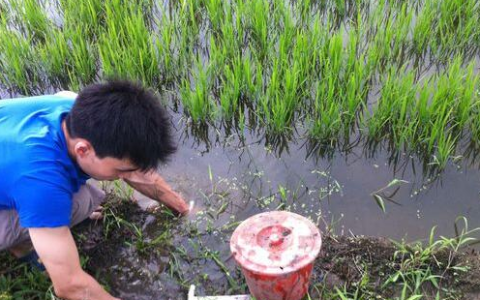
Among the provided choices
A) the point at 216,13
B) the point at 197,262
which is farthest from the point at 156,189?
the point at 216,13

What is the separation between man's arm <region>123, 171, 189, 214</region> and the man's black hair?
58cm

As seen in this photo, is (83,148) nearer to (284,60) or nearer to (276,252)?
(276,252)

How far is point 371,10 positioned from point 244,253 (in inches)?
95.0

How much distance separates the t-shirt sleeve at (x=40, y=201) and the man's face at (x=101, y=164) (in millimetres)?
110

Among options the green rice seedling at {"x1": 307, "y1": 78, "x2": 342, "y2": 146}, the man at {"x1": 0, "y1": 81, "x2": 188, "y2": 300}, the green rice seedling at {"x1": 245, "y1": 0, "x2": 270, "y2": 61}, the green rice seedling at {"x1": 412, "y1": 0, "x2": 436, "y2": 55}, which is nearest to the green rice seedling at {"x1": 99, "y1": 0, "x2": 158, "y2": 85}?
the green rice seedling at {"x1": 245, "y1": 0, "x2": 270, "y2": 61}

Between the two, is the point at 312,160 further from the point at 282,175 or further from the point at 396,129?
the point at 396,129

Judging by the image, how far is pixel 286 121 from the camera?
273cm

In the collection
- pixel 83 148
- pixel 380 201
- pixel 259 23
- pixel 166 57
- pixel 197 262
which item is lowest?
pixel 197 262

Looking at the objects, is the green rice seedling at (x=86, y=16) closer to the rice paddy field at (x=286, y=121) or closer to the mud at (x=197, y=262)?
the rice paddy field at (x=286, y=121)

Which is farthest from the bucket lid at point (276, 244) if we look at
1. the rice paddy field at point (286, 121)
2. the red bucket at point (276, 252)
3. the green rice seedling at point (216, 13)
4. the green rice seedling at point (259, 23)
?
the green rice seedling at point (216, 13)

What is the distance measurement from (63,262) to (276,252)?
75cm

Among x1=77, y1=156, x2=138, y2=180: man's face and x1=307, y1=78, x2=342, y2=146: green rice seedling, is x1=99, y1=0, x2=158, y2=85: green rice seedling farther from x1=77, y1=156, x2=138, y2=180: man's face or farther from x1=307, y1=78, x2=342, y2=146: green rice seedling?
x1=77, y1=156, x2=138, y2=180: man's face

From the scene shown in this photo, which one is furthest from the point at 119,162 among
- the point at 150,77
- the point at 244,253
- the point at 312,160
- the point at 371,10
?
the point at 371,10

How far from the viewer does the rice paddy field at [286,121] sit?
2.17m
